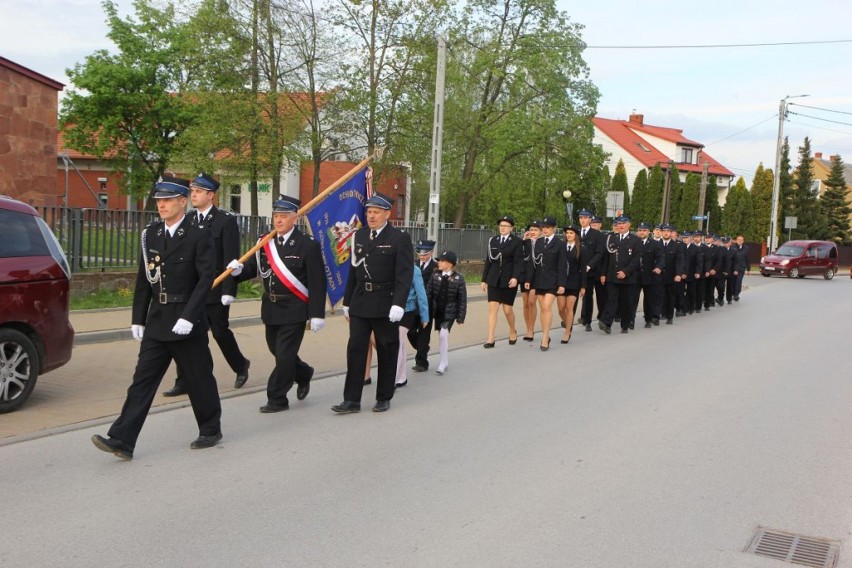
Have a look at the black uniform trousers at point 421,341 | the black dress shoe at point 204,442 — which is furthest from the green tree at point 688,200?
the black dress shoe at point 204,442

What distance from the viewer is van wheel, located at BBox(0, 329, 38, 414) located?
680 centimetres

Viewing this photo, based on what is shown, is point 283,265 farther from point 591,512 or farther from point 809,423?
point 809,423

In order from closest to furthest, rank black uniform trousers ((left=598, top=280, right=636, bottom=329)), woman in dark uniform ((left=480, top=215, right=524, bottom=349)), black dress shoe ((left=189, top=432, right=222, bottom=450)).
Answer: black dress shoe ((left=189, top=432, right=222, bottom=450)), woman in dark uniform ((left=480, top=215, right=524, bottom=349)), black uniform trousers ((left=598, top=280, right=636, bottom=329))

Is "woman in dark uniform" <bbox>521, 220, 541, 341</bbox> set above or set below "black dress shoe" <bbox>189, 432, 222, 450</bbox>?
above

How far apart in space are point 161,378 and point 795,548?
420 cm

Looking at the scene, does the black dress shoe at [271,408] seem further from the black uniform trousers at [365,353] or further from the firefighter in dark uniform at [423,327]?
the firefighter in dark uniform at [423,327]

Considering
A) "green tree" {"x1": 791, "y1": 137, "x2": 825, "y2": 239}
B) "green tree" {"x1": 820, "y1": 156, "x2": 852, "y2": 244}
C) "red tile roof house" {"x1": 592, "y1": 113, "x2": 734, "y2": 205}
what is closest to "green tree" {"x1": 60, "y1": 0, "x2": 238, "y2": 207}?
"red tile roof house" {"x1": 592, "y1": 113, "x2": 734, "y2": 205}

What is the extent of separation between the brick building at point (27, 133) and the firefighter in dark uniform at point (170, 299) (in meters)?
12.6

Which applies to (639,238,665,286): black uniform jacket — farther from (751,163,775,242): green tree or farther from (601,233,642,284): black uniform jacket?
(751,163,775,242): green tree

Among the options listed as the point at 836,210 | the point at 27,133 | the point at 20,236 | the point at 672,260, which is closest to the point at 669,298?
the point at 672,260

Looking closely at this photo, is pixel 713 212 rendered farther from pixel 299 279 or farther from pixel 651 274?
pixel 299 279

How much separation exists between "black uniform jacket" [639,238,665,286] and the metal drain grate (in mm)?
11068

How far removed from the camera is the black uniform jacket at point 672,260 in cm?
1680

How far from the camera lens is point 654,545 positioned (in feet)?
14.7
